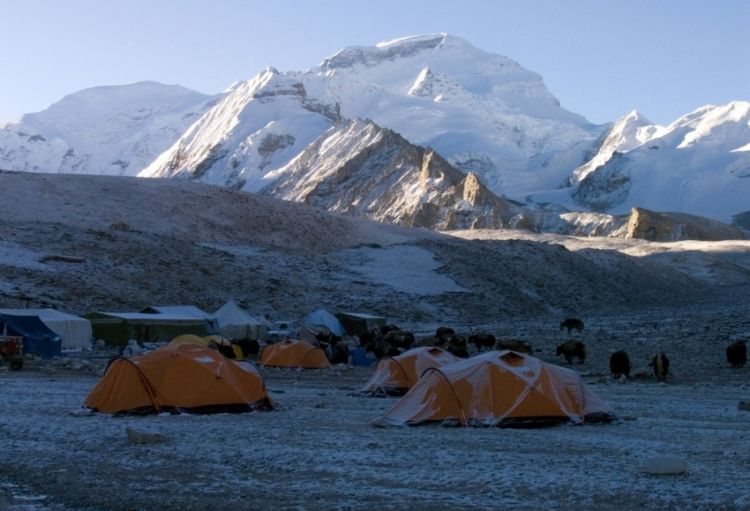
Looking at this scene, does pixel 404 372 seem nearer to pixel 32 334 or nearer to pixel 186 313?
pixel 32 334

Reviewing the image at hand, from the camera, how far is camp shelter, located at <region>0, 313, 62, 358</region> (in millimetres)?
33500

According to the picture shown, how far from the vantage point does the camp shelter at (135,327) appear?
126 ft

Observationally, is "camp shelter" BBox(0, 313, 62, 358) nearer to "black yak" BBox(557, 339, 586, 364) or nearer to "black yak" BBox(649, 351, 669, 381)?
"black yak" BBox(557, 339, 586, 364)

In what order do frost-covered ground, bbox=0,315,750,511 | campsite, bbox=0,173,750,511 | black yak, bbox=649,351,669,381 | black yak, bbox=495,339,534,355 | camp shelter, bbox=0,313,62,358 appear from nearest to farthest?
frost-covered ground, bbox=0,315,750,511 → campsite, bbox=0,173,750,511 → black yak, bbox=649,351,669,381 → black yak, bbox=495,339,534,355 → camp shelter, bbox=0,313,62,358

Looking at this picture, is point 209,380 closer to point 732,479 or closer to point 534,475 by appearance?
point 534,475

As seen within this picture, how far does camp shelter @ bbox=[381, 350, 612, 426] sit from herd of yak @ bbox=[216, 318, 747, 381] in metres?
9.50

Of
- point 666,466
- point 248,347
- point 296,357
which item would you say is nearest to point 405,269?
point 248,347

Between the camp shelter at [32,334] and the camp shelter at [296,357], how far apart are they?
753 cm

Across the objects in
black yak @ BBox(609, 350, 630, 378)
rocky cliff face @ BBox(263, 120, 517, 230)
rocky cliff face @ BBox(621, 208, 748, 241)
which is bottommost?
black yak @ BBox(609, 350, 630, 378)

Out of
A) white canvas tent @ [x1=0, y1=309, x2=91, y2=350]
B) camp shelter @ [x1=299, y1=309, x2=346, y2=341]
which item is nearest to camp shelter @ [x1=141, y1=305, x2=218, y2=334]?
camp shelter @ [x1=299, y1=309, x2=346, y2=341]

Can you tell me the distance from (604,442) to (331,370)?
56.3 ft

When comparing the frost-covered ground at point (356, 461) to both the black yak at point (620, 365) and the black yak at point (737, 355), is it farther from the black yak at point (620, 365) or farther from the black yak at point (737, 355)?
the black yak at point (737, 355)

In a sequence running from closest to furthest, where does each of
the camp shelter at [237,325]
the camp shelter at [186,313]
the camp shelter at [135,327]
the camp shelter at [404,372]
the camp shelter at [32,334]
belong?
the camp shelter at [404,372] → the camp shelter at [32,334] → the camp shelter at [135,327] → the camp shelter at [186,313] → the camp shelter at [237,325]

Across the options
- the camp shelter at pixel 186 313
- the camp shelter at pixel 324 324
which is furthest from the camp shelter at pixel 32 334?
the camp shelter at pixel 324 324
